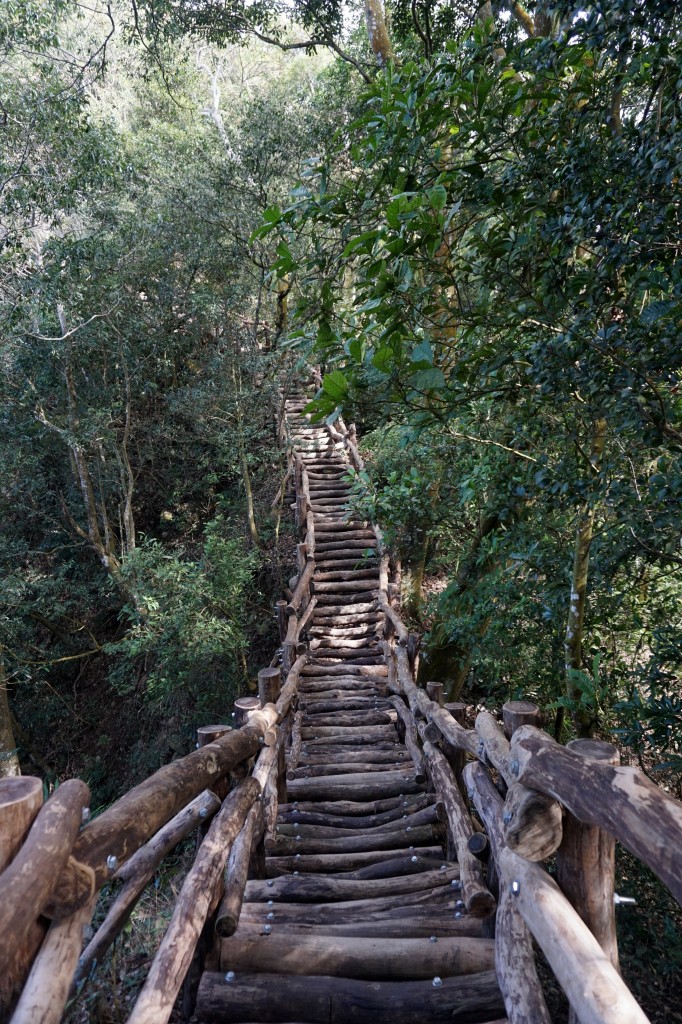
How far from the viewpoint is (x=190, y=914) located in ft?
6.70

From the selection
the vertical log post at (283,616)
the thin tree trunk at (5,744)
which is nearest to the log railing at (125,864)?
the vertical log post at (283,616)

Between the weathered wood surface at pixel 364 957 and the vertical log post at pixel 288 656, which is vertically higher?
the weathered wood surface at pixel 364 957

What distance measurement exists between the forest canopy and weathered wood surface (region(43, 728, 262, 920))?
1.42m

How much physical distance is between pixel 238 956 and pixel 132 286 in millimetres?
10278

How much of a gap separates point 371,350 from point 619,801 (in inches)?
75.1

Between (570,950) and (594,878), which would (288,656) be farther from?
(570,950)

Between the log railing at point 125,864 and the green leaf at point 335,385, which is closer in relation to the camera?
the log railing at point 125,864

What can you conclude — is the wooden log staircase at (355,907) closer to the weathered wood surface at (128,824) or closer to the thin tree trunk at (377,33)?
the weathered wood surface at (128,824)

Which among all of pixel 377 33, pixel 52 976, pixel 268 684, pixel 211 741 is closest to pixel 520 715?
pixel 211 741

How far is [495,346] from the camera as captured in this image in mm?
3031

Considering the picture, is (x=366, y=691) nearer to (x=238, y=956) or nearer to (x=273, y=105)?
(x=238, y=956)

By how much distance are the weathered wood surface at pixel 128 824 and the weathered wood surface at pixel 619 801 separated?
3.68 ft

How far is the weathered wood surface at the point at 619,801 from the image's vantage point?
111 centimetres

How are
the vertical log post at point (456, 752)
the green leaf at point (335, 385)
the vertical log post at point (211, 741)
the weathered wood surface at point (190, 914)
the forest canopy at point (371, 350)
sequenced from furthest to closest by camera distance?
the vertical log post at point (456, 752)
the vertical log post at point (211, 741)
the forest canopy at point (371, 350)
the green leaf at point (335, 385)
the weathered wood surface at point (190, 914)
